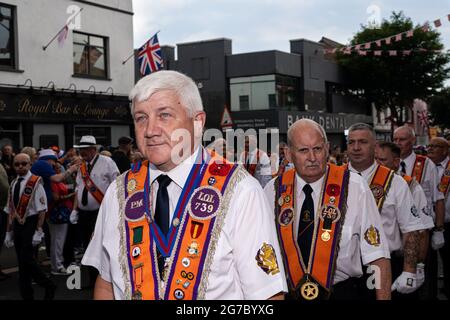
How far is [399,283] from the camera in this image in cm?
453

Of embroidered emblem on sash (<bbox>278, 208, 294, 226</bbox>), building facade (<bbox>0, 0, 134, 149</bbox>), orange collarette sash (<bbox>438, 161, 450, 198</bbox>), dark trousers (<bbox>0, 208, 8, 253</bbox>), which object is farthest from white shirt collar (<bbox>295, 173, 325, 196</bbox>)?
building facade (<bbox>0, 0, 134, 149</bbox>)

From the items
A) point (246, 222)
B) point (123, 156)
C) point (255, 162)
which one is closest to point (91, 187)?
point (123, 156)

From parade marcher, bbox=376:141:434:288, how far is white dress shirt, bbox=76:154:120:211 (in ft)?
14.6

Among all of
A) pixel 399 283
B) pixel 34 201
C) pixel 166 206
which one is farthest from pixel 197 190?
pixel 34 201

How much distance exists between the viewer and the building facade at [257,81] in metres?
34.3

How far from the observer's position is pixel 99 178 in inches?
358

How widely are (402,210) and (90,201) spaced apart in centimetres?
530

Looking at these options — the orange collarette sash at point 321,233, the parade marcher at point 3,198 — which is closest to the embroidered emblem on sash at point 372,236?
the orange collarette sash at point 321,233

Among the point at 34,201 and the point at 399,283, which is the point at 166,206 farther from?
the point at 34,201

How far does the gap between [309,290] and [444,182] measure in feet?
16.0

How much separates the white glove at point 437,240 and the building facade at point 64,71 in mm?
13707

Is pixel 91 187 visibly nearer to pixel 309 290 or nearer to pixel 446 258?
pixel 446 258

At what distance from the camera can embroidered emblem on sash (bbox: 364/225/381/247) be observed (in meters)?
3.78

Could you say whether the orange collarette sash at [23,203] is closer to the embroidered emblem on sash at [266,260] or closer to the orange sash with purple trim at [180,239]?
the orange sash with purple trim at [180,239]
